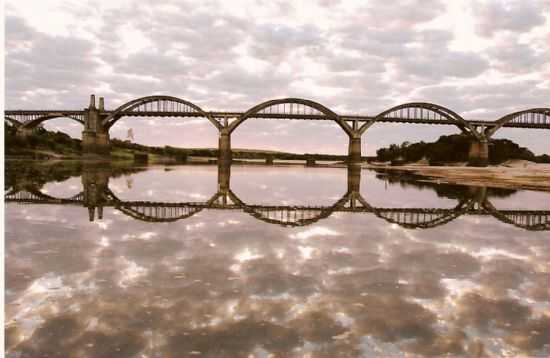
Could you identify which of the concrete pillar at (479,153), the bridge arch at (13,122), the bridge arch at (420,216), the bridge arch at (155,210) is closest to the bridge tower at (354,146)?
the concrete pillar at (479,153)

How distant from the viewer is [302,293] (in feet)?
15.3

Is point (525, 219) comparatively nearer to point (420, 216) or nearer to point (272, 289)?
point (420, 216)

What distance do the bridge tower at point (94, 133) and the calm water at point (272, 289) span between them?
285ft

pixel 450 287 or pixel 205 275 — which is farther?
pixel 205 275

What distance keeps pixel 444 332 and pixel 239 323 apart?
2.00 m

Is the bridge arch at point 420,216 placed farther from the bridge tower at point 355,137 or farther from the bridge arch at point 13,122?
the bridge arch at point 13,122

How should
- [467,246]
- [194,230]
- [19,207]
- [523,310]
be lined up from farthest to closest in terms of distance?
[19,207] < [194,230] < [467,246] < [523,310]

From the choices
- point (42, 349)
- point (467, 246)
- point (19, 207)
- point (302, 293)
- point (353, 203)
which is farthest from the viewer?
point (353, 203)

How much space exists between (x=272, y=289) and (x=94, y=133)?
96.8 meters

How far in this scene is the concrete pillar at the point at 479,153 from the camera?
8538cm

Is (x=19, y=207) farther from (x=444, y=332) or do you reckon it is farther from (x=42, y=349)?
(x=444, y=332)

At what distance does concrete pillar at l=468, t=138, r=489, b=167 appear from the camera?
85.4m

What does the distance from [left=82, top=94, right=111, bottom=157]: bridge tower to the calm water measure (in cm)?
8700

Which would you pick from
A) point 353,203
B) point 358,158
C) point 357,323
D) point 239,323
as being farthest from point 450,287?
point 358,158
